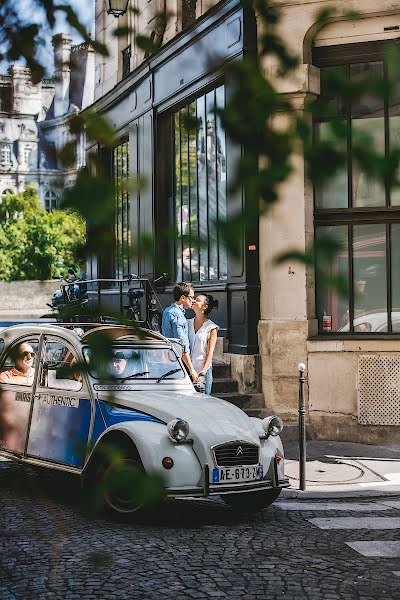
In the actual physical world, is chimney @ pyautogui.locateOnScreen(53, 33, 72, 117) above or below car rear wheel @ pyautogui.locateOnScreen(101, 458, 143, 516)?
above

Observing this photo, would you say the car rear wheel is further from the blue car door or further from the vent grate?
the vent grate

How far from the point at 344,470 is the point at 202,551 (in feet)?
13.4

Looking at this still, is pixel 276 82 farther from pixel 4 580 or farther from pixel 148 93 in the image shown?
pixel 148 93

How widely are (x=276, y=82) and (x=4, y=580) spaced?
4.69m

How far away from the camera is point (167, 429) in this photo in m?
7.84

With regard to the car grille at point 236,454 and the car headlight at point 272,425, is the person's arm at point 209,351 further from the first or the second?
the car grille at point 236,454

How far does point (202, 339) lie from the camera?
1159 cm

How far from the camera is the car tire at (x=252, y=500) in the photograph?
846 cm

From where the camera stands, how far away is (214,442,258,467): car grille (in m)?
7.91

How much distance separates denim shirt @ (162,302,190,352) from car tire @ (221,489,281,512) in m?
2.89

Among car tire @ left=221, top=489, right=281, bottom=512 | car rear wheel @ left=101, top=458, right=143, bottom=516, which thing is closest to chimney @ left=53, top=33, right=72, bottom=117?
car rear wheel @ left=101, top=458, right=143, bottom=516

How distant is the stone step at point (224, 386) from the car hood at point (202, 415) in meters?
4.63

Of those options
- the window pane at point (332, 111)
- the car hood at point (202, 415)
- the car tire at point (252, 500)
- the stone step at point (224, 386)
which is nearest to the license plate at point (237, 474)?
the car hood at point (202, 415)

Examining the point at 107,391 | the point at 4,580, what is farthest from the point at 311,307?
the point at 107,391
